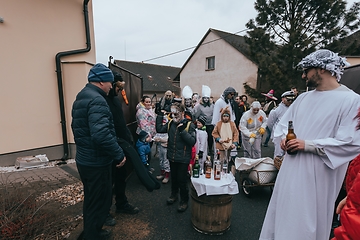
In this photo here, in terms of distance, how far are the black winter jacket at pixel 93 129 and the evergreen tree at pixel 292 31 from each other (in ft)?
38.9

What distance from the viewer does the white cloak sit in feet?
5.90

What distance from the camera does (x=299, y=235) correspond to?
190 centimetres

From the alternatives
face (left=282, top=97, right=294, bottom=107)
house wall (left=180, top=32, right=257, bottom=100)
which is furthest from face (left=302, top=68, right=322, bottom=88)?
house wall (left=180, top=32, right=257, bottom=100)

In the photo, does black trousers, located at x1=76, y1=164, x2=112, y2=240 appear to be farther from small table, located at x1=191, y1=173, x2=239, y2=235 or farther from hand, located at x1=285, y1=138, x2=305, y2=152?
hand, located at x1=285, y1=138, x2=305, y2=152

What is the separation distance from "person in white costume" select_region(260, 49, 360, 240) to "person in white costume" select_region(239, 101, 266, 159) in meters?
3.00

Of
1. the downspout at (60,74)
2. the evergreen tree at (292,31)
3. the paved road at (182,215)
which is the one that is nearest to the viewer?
the paved road at (182,215)

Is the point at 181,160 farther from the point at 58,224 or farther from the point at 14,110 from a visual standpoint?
the point at 14,110

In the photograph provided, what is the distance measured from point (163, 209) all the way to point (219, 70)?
16.8 metres

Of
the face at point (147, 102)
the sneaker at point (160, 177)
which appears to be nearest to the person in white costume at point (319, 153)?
the sneaker at point (160, 177)

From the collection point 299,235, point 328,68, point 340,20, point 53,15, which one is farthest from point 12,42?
point 340,20

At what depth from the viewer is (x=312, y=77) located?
201cm

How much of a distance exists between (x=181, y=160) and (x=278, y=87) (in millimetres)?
11071

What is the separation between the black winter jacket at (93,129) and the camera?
220cm

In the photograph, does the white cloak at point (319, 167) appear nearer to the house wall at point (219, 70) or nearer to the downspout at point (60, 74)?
the downspout at point (60, 74)
